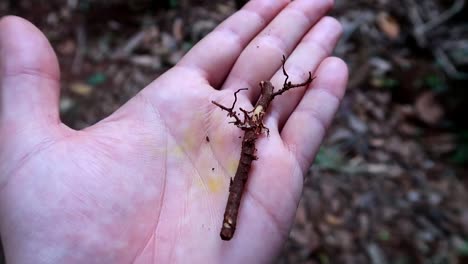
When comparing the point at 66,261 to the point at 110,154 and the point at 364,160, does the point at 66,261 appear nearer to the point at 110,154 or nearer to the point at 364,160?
the point at 110,154

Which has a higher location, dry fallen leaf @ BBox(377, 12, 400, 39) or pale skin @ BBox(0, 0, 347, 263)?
pale skin @ BBox(0, 0, 347, 263)

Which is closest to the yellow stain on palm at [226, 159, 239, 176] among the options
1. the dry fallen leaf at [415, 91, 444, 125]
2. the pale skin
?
the pale skin

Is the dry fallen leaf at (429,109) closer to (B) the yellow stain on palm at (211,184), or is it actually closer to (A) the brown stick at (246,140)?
(A) the brown stick at (246,140)

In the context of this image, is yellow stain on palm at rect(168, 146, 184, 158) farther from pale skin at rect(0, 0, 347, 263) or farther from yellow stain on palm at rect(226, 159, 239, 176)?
yellow stain on palm at rect(226, 159, 239, 176)

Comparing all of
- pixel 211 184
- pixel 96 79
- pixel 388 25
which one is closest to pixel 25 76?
pixel 211 184

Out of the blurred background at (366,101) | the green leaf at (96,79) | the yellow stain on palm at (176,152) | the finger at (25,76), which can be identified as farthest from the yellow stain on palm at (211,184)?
the green leaf at (96,79)

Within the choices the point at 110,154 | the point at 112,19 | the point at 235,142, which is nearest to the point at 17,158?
the point at 110,154
